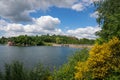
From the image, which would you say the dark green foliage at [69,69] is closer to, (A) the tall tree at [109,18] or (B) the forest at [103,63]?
(B) the forest at [103,63]

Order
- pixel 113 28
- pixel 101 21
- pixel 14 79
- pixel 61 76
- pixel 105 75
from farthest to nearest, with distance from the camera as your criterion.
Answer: pixel 101 21
pixel 61 76
pixel 113 28
pixel 105 75
pixel 14 79

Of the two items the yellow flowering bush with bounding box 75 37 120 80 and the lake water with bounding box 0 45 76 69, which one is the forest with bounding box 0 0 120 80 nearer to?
→ the yellow flowering bush with bounding box 75 37 120 80

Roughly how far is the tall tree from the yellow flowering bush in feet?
5.50

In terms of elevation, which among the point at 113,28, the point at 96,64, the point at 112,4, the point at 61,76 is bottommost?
the point at 61,76

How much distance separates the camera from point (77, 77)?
67.3 feet

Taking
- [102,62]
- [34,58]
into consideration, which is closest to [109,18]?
[102,62]

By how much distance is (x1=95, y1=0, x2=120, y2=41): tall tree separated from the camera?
21078mm

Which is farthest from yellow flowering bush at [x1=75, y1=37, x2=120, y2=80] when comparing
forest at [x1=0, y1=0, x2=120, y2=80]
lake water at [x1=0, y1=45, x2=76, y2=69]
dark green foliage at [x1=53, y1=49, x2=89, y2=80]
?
lake water at [x1=0, y1=45, x2=76, y2=69]

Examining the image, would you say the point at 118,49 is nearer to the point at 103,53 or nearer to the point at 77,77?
the point at 103,53

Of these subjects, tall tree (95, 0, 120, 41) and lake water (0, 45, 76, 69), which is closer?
tall tree (95, 0, 120, 41)

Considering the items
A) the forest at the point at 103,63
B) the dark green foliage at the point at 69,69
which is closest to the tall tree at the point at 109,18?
the forest at the point at 103,63

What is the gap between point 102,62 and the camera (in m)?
19.7

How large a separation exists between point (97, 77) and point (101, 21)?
302 inches

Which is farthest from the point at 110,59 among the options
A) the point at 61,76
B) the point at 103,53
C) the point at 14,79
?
the point at 14,79
